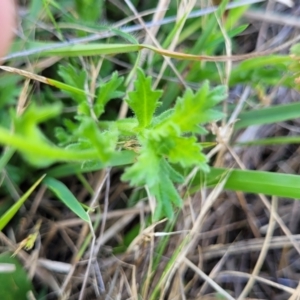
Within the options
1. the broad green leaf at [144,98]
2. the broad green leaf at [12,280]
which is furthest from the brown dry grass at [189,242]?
the broad green leaf at [144,98]

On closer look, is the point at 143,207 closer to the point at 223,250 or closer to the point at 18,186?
the point at 223,250

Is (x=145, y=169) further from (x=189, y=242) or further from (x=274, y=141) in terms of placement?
(x=274, y=141)

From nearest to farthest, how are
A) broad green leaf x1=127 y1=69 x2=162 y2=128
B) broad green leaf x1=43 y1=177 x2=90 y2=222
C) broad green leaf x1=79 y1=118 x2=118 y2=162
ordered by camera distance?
1. broad green leaf x1=79 y1=118 x2=118 y2=162
2. broad green leaf x1=127 y1=69 x2=162 y2=128
3. broad green leaf x1=43 y1=177 x2=90 y2=222

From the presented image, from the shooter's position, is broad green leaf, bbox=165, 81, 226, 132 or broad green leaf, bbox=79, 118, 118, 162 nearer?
broad green leaf, bbox=79, 118, 118, 162

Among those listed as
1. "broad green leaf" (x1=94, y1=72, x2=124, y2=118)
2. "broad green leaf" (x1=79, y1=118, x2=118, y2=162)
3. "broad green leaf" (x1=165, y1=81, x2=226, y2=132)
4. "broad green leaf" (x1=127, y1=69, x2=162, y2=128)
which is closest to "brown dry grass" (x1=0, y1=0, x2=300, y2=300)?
"broad green leaf" (x1=94, y1=72, x2=124, y2=118)

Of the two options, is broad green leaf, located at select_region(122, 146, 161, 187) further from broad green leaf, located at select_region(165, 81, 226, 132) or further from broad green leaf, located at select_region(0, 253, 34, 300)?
broad green leaf, located at select_region(0, 253, 34, 300)

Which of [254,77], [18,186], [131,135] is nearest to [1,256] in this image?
[18,186]

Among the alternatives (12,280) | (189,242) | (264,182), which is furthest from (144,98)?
(12,280)
